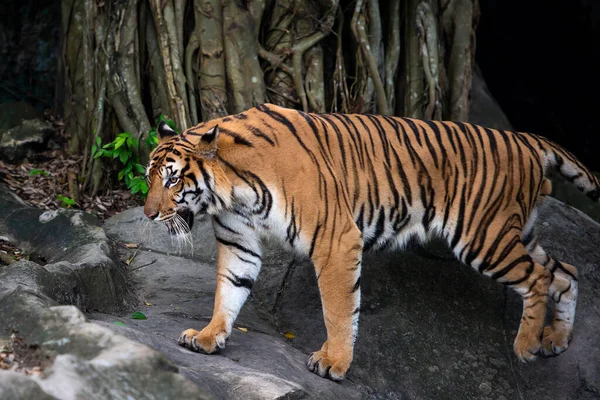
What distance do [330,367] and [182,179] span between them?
1.28 meters

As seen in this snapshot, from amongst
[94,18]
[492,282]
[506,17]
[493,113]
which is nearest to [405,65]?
[493,113]

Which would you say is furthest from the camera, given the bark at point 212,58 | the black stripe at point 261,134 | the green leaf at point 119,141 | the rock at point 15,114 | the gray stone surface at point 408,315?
the rock at point 15,114

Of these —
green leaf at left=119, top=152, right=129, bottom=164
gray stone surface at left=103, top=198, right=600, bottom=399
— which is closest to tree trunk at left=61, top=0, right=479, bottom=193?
green leaf at left=119, top=152, right=129, bottom=164

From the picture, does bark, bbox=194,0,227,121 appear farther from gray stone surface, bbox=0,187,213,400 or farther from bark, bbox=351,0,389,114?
gray stone surface, bbox=0,187,213,400

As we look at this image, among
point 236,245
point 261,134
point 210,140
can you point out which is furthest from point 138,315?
point 261,134

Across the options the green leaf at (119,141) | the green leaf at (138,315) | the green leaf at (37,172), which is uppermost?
the green leaf at (119,141)

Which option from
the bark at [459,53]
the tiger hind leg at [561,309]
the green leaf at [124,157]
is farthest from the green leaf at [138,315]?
the bark at [459,53]

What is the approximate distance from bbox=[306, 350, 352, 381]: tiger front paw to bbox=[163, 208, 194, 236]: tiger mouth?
1.01 meters

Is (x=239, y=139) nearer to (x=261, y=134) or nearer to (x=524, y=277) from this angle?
(x=261, y=134)

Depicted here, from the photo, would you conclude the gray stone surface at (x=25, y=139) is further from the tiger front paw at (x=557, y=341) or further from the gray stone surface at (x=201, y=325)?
the tiger front paw at (x=557, y=341)

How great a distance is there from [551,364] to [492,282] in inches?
28.3

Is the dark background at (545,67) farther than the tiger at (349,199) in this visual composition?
Yes

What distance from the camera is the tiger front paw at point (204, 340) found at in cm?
430

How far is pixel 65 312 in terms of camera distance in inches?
128
